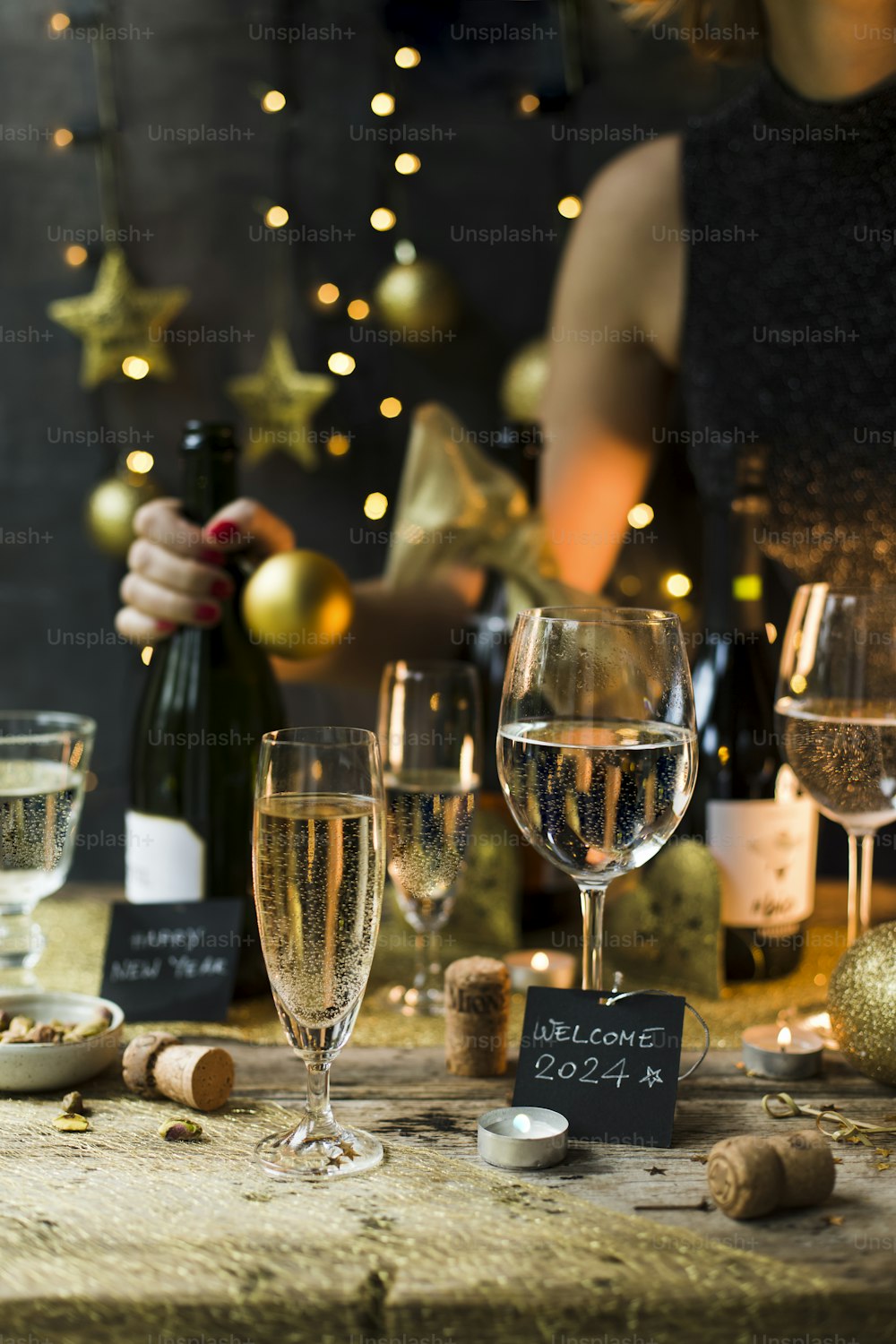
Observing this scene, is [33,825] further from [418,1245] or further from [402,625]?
[402,625]

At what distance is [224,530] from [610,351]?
2.76 feet

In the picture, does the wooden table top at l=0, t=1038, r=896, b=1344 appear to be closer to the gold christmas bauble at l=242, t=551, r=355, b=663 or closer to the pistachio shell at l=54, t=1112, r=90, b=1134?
the pistachio shell at l=54, t=1112, r=90, b=1134

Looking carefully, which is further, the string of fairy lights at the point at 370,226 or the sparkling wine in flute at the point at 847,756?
the string of fairy lights at the point at 370,226

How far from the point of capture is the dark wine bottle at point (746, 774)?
38.7 inches

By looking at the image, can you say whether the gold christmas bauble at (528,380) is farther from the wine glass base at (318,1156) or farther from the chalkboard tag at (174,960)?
the wine glass base at (318,1156)

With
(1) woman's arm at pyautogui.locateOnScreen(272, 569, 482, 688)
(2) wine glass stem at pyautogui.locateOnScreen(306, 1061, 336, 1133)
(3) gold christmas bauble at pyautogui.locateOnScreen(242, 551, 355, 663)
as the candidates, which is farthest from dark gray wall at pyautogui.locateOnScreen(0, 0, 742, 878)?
(2) wine glass stem at pyautogui.locateOnScreen(306, 1061, 336, 1133)

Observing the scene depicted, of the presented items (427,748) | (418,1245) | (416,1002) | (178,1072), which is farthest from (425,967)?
(418,1245)

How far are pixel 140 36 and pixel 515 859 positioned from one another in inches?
65.5

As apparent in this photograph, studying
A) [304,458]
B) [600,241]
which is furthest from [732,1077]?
[304,458]

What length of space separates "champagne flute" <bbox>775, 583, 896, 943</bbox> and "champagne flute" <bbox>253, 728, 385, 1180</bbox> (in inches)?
13.2

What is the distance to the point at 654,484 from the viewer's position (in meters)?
1.92

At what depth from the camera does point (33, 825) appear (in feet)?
2.79

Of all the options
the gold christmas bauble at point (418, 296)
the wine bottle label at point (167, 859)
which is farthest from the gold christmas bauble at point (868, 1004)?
the gold christmas bauble at point (418, 296)

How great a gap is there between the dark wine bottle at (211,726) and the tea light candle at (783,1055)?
0.39m
